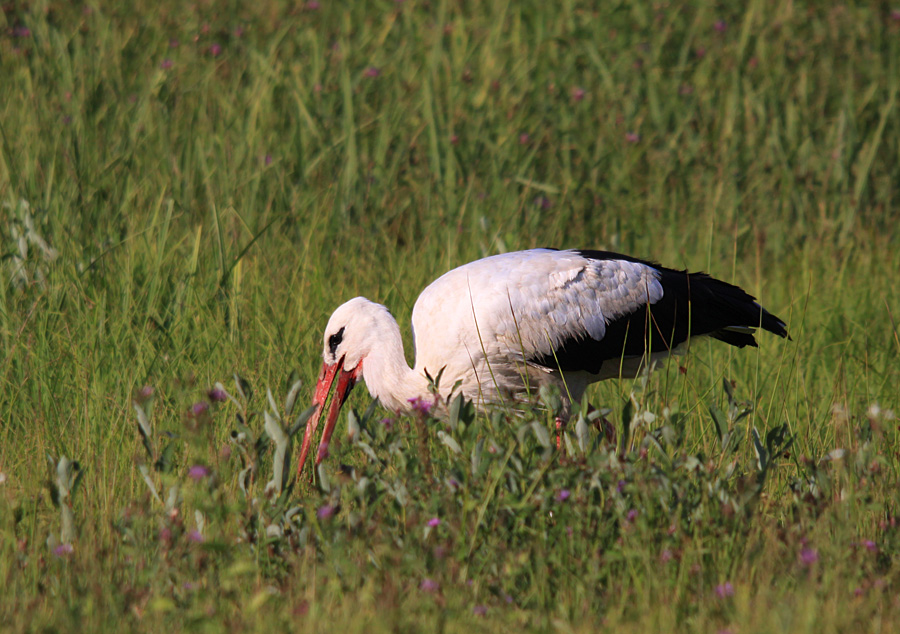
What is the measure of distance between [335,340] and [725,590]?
2.09 m

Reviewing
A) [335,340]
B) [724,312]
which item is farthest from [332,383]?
[724,312]

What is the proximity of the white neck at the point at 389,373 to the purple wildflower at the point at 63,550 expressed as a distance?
1.51 m

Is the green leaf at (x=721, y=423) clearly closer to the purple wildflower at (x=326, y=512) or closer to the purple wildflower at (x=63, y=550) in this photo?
the purple wildflower at (x=326, y=512)

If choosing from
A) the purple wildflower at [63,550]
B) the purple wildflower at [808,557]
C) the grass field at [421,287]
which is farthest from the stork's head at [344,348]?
the purple wildflower at [808,557]

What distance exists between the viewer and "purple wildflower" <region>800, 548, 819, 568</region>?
2.51 m

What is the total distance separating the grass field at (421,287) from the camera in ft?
8.90

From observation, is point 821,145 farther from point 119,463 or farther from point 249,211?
point 119,463

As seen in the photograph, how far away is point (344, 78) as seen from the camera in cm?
617

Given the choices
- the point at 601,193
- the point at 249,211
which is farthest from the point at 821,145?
the point at 249,211

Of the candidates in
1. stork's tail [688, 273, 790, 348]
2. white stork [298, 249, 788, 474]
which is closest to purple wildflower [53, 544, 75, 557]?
white stork [298, 249, 788, 474]

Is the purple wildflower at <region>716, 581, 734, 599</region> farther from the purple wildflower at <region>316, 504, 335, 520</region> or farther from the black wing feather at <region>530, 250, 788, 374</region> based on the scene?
the black wing feather at <region>530, 250, 788, 374</region>

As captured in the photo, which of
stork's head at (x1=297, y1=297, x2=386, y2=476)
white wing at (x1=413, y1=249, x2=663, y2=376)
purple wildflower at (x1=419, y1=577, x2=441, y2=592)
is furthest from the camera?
stork's head at (x1=297, y1=297, x2=386, y2=476)

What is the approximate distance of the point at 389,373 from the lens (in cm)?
414

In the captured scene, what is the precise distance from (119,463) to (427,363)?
124 centimetres
